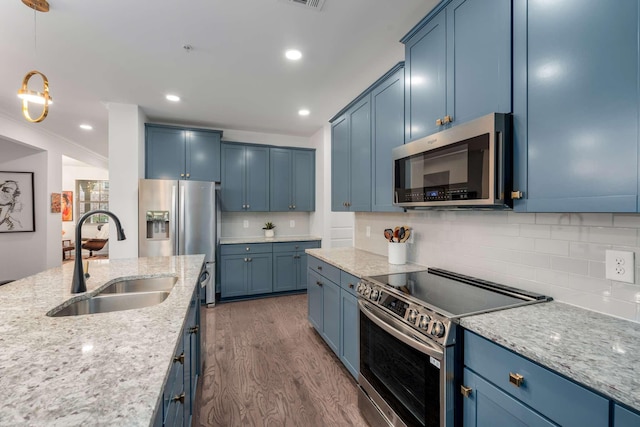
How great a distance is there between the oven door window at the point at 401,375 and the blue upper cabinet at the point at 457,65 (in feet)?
4.07

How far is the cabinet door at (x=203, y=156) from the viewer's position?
13.3 ft

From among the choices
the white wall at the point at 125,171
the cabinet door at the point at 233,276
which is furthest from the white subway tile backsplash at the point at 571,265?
the white wall at the point at 125,171

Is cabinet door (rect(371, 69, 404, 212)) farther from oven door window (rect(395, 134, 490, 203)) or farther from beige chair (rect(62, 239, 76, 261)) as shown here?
beige chair (rect(62, 239, 76, 261))

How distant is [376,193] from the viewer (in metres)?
2.40

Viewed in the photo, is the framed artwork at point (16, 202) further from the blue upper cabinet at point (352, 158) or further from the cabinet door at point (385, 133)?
the cabinet door at point (385, 133)

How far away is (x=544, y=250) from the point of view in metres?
1.43

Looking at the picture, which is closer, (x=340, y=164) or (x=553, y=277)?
(x=553, y=277)

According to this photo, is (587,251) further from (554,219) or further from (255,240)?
(255,240)

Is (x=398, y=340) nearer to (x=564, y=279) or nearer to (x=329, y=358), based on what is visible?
(x=564, y=279)

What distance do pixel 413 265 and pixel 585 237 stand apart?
3.78ft

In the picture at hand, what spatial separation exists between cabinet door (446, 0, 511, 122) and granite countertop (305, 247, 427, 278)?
113 centimetres

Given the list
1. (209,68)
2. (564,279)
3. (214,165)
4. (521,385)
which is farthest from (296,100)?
(521,385)

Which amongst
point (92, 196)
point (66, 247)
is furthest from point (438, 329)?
point (92, 196)

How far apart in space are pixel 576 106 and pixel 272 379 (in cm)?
249
